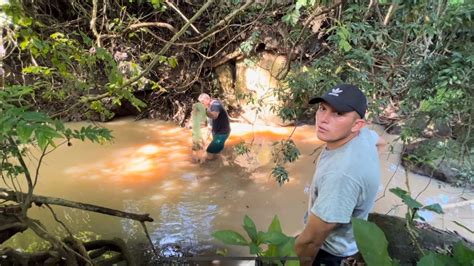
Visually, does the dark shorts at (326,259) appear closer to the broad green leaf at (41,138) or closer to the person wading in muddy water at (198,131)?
the broad green leaf at (41,138)

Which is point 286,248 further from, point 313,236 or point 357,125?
point 357,125

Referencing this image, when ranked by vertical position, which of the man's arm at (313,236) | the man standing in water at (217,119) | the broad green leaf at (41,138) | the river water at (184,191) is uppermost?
the broad green leaf at (41,138)

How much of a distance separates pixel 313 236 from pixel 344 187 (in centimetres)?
25

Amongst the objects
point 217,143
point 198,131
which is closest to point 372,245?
point 217,143

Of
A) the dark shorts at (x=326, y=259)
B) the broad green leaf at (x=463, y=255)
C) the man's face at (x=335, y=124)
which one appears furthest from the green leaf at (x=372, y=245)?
the dark shorts at (x=326, y=259)

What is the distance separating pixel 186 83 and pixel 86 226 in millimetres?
5425

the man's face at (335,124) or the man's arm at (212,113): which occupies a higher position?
the man's face at (335,124)

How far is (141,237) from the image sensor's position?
4.54m

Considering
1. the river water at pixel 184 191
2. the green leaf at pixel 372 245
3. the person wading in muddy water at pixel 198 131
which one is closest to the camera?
the green leaf at pixel 372 245

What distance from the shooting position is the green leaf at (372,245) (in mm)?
788

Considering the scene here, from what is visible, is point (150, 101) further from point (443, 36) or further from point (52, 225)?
point (443, 36)

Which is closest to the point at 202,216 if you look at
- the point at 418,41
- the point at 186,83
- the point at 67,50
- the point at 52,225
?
the point at 52,225

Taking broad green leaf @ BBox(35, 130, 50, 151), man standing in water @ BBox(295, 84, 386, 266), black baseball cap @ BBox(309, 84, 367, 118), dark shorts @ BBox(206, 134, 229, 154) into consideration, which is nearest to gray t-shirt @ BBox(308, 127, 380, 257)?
man standing in water @ BBox(295, 84, 386, 266)

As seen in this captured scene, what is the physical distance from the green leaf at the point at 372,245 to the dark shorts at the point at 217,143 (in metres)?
5.67
